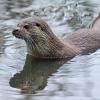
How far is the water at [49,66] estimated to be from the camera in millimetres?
6695

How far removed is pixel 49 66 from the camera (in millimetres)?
8047

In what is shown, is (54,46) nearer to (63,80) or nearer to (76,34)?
(76,34)

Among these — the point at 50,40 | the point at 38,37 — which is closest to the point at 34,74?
A: the point at 38,37

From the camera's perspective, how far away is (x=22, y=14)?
10.6 metres

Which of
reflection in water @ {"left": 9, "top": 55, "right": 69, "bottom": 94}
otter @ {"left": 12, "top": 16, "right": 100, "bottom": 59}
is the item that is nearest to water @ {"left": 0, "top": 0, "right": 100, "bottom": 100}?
reflection in water @ {"left": 9, "top": 55, "right": 69, "bottom": 94}

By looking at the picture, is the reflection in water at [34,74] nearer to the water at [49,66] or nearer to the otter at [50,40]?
the water at [49,66]

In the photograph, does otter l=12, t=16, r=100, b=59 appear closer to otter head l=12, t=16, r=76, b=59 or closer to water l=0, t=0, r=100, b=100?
otter head l=12, t=16, r=76, b=59

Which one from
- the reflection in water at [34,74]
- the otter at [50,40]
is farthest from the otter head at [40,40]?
the reflection in water at [34,74]

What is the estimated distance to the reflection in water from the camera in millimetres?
6988

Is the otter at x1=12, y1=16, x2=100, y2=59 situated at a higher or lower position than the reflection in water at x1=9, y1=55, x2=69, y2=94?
Answer: higher

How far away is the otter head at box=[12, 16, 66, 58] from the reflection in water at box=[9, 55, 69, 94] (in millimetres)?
141

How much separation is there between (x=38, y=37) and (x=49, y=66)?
447mm

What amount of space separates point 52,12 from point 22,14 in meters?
0.62

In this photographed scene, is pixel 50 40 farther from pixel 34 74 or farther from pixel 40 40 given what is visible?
pixel 34 74
